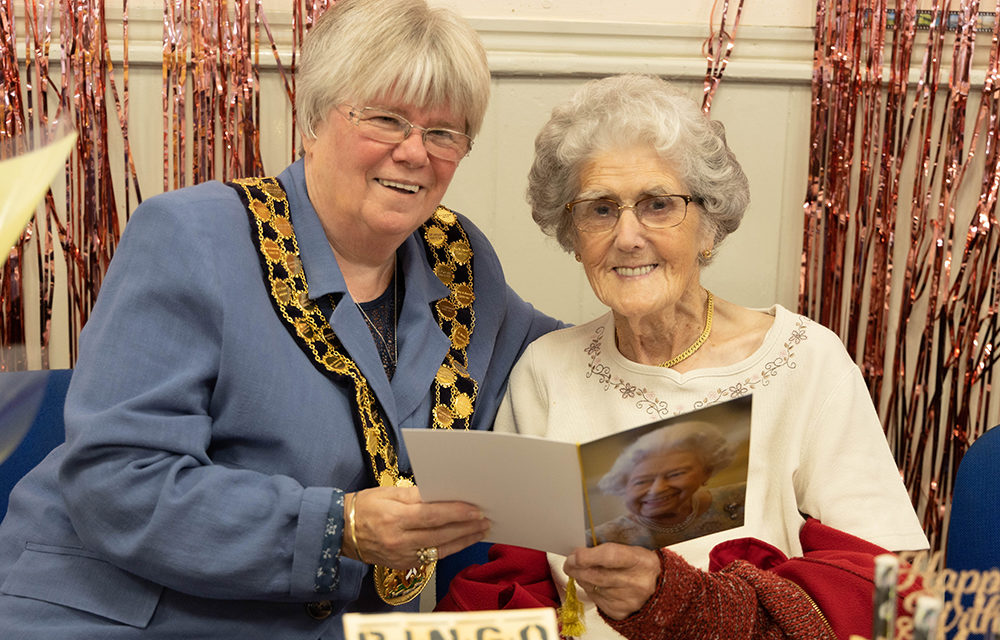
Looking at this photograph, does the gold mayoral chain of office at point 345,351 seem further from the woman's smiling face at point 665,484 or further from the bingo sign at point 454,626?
the bingo sign at point 454,626

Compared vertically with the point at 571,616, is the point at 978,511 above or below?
above

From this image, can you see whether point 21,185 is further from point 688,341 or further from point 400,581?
point 688,341

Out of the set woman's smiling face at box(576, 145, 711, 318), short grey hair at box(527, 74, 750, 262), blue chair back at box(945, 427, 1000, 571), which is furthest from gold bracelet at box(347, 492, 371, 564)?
blue chair back at box(945, 427, 1000, 571)

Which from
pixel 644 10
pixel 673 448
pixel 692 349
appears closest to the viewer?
pixel 673 448

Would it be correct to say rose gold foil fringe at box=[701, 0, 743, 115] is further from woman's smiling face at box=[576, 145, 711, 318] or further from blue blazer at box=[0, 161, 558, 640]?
blue blazer at box=[0, 161, 558, 640]

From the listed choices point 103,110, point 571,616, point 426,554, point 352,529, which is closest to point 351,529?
point 352,529

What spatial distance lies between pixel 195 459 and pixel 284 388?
187mm

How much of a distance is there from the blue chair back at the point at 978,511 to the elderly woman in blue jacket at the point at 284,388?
0.91 meters

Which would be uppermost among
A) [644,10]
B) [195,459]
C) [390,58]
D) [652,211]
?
[644,10]

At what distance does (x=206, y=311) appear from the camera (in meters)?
1.56

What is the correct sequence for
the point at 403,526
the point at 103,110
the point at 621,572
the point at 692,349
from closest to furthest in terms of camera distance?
the point at 621,572 < the point at 403,526 < the point at 692,349 < the point at 103,110

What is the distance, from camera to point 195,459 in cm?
153

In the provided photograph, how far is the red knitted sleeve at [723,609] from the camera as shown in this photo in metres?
1.35

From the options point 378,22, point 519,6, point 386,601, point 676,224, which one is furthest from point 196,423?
point 519,6
